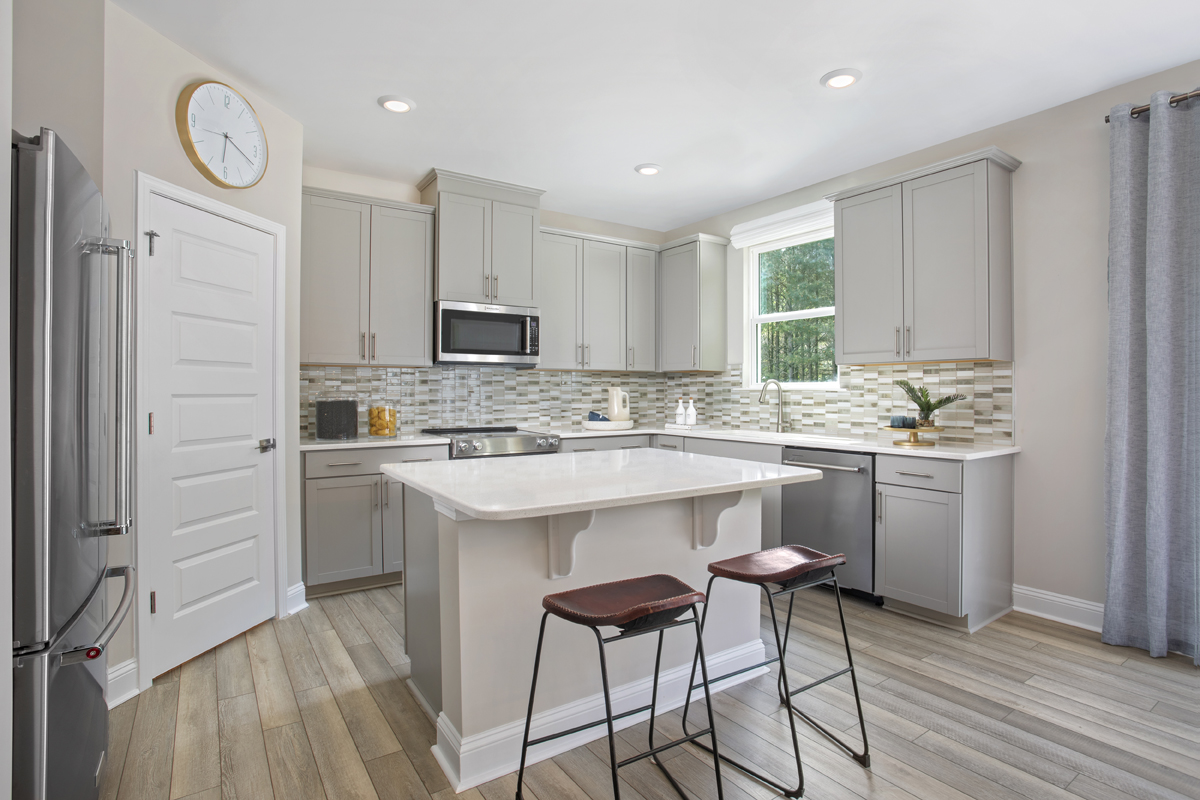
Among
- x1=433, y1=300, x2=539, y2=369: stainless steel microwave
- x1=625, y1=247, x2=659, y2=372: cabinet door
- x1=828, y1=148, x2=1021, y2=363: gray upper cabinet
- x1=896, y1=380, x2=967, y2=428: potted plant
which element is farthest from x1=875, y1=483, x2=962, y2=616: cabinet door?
x1=433, y1=300, x2=539, y2=369: stainless steel microwave

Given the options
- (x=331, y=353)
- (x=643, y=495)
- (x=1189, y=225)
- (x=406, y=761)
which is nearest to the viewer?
(x=643, y=495)

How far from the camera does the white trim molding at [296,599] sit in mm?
3186

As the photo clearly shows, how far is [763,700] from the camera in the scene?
2215 millimetres

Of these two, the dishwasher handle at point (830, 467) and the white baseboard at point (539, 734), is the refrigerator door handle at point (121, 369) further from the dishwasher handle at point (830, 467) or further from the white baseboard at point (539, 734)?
the dishwasher handle at point (830, 467)

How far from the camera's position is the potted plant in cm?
325

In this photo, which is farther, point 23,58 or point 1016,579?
point 1016,579

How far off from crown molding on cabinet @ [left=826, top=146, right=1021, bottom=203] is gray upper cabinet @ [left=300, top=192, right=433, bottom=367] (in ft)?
9.26

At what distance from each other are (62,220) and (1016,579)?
4101 millimetres

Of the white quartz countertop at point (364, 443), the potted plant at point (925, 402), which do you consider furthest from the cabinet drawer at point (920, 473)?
the white quartz countertop at point (364, 443)

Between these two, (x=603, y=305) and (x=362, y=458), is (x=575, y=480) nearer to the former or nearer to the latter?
(x=362, y=458)

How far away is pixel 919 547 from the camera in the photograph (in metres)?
3.00

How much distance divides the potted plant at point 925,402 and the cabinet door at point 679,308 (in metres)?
1.76

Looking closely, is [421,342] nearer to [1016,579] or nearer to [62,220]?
[62,220]

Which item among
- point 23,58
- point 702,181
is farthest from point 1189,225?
point 23,58
